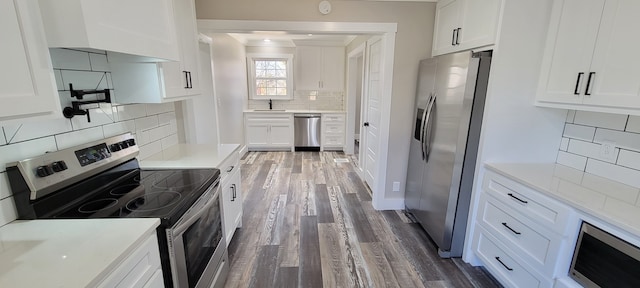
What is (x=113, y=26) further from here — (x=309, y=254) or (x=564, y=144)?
(x=564, y=144)

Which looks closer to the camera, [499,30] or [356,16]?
A: [499,30]

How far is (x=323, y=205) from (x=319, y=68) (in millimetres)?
3546

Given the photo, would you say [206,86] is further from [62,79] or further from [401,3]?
[401,3]

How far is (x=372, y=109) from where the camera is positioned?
11.4 ft

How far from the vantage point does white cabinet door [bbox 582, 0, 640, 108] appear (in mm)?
1357

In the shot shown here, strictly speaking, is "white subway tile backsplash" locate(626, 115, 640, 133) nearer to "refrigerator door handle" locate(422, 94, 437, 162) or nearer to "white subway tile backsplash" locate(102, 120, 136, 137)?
"refrigerator door handle" locate(422, 94, 437, 162)

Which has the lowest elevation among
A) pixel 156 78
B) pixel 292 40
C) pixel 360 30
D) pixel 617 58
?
pixel 156 78

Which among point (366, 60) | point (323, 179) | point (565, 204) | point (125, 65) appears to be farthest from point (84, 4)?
point (323, 179)

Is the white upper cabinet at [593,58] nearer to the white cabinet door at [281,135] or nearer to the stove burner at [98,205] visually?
the stove burner at [98,205]

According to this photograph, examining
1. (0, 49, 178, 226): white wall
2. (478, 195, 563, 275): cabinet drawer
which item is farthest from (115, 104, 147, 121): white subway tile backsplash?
(478, 195, 563, 275): cabinet drawer

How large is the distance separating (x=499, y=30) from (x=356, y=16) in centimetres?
130

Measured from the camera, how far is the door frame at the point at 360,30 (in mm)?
2573

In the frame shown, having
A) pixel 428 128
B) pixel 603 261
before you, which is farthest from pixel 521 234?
pixel 428 128

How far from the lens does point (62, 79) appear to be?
1328 mm
